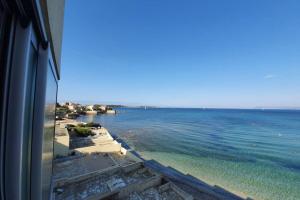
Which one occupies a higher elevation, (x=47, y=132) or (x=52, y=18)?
(x=52, y=18)

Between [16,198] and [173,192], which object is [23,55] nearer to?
[16,198]

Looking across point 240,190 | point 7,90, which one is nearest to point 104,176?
point 240,190

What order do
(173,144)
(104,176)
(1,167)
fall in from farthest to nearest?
(173,144) < (104,176) < (1,167)

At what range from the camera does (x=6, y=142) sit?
1.97 feet

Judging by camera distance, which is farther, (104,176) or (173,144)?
(173,144)

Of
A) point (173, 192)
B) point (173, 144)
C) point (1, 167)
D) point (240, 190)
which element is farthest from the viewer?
point (173, 144)

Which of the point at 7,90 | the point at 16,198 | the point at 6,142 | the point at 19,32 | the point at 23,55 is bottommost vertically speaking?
the point at 16,198

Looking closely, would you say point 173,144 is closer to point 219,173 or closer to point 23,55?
point 219,173

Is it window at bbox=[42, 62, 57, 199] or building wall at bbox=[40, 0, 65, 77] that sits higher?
building wall at bbox=[40, 0, 65, 77]

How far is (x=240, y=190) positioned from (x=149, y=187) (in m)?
4.78

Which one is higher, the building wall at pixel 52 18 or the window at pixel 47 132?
the building wall at pixel 52 18

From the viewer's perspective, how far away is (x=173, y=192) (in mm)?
5789

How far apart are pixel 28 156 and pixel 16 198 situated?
0.67ft

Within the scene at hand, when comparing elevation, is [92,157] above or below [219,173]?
above
